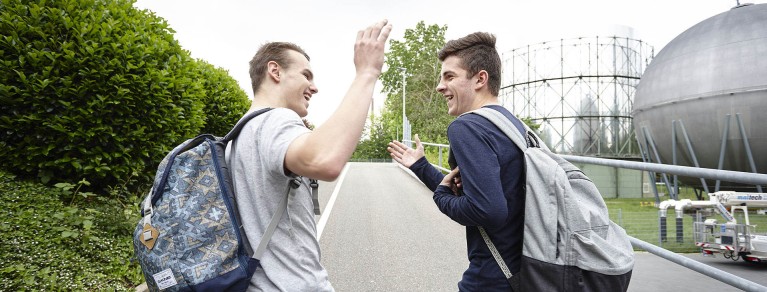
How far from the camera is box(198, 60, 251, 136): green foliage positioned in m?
10.8

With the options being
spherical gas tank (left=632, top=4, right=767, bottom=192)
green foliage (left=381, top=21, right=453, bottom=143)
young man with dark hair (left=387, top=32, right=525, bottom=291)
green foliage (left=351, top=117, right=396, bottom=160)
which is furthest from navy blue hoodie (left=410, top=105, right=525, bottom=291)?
green foliage (left=351, top=117, right=396, bottom=160)

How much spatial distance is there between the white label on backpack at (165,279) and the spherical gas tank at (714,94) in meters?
19.4

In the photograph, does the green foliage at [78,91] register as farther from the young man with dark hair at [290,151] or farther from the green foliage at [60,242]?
the young man with dark hair at [290,151]

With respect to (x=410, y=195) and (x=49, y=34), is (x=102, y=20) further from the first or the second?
(x=410, y=195)

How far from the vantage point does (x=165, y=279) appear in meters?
1.38

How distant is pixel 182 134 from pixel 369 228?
10.6 feet

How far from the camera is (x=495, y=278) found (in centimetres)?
176

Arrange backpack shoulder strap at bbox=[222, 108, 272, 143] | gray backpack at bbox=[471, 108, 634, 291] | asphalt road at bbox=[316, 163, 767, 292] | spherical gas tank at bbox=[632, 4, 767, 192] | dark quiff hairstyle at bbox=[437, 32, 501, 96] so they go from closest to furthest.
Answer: backpack shoulder strap at bbox=[222, 108, 272, 143], gray backpack at bbox=[471, 108, 634, 291], dark quiff hairstyle at bbox=[437, 32, 501, 96], asphalt road at bbox=[316, 163, 767, 292], spherical gas tank at bbox=[632, 4, 767, 192]

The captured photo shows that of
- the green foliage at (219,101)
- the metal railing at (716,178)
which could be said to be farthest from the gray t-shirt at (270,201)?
the green foliage at (219,101)

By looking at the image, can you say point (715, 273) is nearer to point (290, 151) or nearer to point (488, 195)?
point (488, 195)

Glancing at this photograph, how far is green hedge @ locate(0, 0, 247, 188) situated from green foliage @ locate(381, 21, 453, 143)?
31.1m

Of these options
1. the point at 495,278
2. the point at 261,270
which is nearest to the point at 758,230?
the point at 495,278

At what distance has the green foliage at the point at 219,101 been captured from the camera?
35.3ft

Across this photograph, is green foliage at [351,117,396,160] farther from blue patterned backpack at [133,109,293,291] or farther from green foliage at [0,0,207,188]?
blue patterned backpack at [133,109,293,291]
